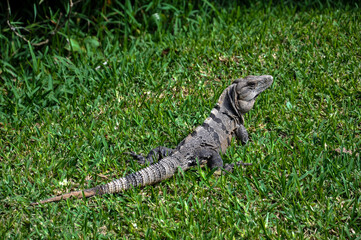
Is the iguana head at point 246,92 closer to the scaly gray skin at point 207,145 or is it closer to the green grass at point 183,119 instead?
the scaly gray skin at point 207,145

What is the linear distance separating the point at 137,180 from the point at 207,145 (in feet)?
2.74

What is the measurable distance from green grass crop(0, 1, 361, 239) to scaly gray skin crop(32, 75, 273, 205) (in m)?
0.10

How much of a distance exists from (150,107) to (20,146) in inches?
59.0

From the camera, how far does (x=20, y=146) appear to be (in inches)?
185

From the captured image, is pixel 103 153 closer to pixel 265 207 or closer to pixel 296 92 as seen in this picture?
pixel 265 207

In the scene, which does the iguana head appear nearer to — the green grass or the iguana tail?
the green grass

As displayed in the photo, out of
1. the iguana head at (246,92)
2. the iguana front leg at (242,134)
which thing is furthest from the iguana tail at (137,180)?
the iguana head at (246,92)

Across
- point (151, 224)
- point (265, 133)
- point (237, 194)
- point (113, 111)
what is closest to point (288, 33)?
point (265, 133)

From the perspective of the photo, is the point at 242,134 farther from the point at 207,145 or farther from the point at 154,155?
the point at 154,155

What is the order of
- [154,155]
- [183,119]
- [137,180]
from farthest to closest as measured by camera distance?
[183,119], [154,155], [137,180]

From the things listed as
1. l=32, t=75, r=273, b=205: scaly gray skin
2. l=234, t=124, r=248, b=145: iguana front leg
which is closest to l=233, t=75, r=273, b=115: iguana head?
l=32, t=75, r=273, b=205: scaly gray skin

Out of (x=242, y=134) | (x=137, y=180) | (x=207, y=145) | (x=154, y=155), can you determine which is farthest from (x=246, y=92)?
(x=137, y=180)

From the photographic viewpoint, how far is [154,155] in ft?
14.5

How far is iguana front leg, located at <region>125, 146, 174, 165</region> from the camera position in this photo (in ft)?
14.5
